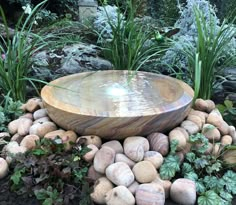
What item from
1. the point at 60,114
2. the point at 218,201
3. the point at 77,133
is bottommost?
the point at 218,201

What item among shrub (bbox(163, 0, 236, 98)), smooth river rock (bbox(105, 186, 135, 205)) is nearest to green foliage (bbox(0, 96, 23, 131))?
smooth river rock (bbox(105, 186, 135, 205))

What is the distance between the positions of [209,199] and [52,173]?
0.73m

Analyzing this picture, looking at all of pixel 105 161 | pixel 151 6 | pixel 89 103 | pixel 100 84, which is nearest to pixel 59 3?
pixel 151 6

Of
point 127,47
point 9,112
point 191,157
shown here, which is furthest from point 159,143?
point 127,47

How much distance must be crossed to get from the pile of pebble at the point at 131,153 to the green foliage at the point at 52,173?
0.18ft

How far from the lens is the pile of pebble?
145 centimetres

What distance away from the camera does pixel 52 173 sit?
148cm

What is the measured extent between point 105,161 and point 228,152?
674mm

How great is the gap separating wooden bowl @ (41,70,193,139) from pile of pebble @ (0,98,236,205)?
0.06 m

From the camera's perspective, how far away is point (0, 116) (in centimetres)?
196

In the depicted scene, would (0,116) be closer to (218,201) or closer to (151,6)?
(218,201)

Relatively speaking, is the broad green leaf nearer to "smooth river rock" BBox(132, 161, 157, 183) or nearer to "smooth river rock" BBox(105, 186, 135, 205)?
"smooth river rock" BBox(105, 186, 135, 205)

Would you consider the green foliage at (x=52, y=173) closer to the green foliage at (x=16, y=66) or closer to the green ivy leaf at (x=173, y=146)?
the green ivy leaf at (x=173, y=146)

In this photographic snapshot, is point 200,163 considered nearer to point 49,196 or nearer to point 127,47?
point 49,196
